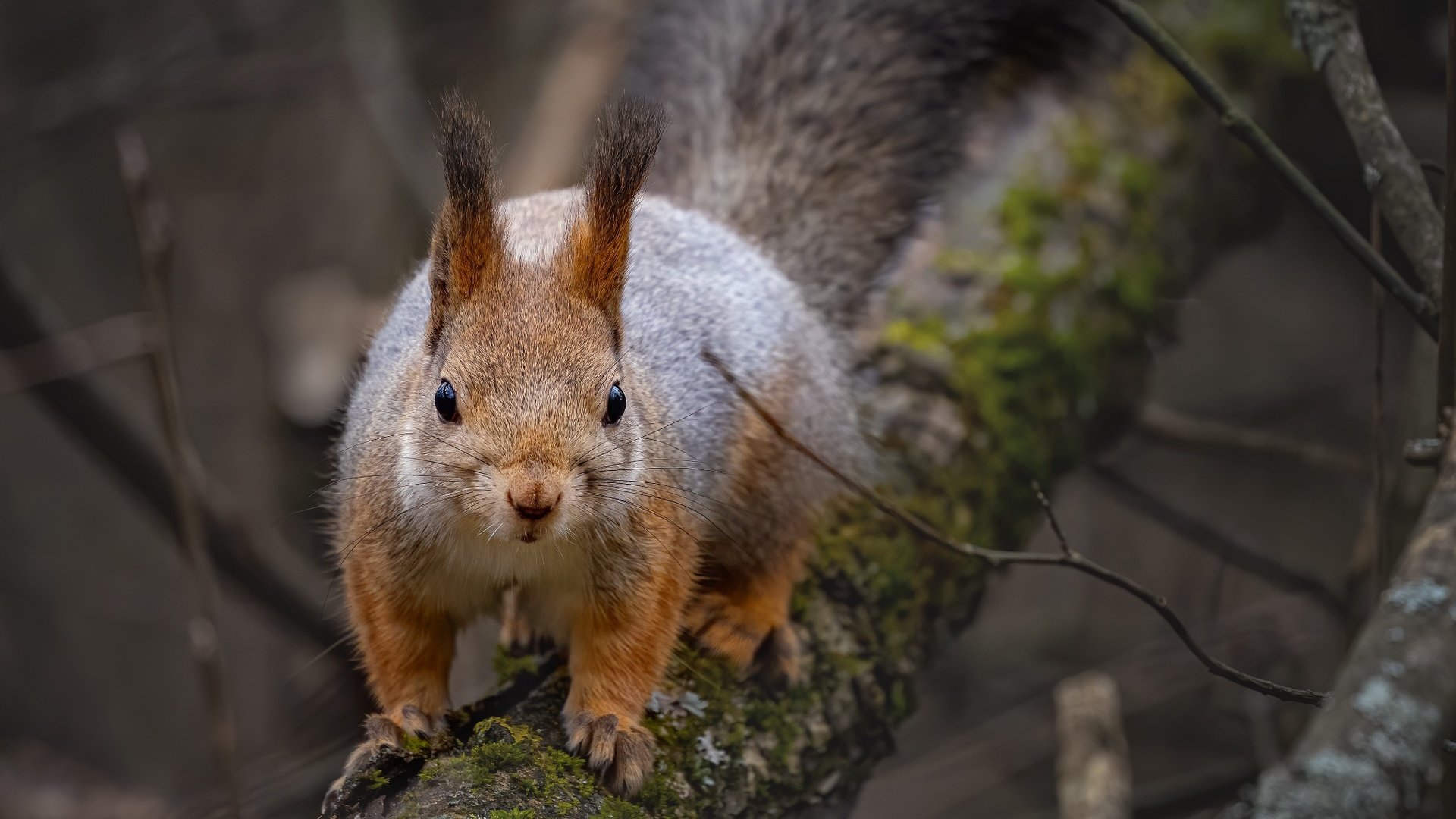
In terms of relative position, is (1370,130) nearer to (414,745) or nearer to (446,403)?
(446,403)

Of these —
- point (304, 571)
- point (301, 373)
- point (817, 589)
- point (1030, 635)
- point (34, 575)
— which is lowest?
point (34, 575)

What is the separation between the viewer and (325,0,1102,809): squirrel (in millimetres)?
1898

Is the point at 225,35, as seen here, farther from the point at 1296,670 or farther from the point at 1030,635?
the point at 1296,670

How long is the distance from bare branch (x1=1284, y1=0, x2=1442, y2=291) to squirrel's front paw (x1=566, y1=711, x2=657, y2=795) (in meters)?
1.47

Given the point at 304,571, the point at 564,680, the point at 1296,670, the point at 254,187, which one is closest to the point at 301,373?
the point at 304,571

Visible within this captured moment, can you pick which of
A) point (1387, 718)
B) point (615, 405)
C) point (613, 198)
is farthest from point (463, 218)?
point (1387, 718)

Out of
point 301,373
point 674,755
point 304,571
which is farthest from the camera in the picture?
point 301,373

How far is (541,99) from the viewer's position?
489 cm

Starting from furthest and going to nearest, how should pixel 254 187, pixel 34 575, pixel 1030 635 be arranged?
pixel 254 187
pixel 34 575
pixel 1030 635

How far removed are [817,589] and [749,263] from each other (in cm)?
74

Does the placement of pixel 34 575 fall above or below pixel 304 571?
below

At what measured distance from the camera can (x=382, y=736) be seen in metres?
1.92

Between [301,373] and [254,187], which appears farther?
[254,187]

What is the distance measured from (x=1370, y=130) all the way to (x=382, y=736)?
1.91 metres
